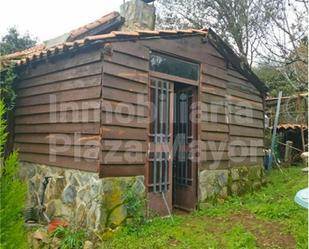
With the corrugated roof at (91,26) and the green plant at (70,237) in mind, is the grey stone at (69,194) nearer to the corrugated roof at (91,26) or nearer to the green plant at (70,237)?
the green plant at (70,237)

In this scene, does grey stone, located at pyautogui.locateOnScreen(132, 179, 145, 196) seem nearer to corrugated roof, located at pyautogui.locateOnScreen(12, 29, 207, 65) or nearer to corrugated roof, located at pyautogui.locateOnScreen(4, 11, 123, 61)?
corrugated roof, located at pyautogui.locateOnScreen(12, 29, 207, 65)

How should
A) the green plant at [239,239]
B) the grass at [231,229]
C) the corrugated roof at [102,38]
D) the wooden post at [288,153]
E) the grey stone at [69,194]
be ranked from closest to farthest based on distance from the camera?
1. the green plant at [239,239]
2. the grass at [231,229]
3. the corrugated roof at [102,38]
4. the grey stone at [69,194]
5. the wooden post at [288,153]

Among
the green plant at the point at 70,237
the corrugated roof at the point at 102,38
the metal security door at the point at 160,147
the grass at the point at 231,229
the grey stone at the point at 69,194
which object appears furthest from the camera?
the metal security door at the point at 160,147

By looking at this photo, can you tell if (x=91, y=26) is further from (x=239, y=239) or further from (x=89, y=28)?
(x=239, y=239)

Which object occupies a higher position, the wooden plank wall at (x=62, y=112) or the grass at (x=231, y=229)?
the wooden plank wall at (x=62, y=112)

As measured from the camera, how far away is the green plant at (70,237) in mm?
5586

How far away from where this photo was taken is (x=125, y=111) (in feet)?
20.5

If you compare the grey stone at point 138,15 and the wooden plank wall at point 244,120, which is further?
the wooden plank wall at point 244,120

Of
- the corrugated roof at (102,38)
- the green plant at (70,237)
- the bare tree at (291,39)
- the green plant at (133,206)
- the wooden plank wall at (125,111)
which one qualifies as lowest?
the green plant at (70,237)

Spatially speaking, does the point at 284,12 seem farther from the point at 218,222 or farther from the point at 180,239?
the point at 180,239

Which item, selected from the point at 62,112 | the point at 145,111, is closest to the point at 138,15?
the point at 145,111

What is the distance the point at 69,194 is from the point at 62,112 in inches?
62.3

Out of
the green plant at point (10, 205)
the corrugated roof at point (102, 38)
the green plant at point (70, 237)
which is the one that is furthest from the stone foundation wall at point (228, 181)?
the green plant at point (10, 205)

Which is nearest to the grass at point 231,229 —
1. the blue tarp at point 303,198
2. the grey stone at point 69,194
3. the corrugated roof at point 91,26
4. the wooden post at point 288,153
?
the grey stone at point 69,194
